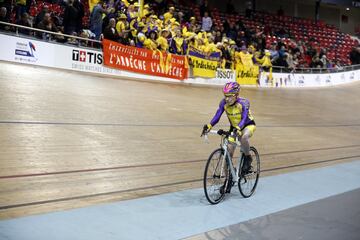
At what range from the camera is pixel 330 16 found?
37344 mm

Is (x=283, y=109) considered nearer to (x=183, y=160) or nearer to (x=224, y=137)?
(x=183, y=160)

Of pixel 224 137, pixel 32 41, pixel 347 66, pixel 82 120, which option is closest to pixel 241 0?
pixel 347 66

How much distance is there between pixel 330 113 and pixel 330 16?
2450 cm

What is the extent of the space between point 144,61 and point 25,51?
13.0ft

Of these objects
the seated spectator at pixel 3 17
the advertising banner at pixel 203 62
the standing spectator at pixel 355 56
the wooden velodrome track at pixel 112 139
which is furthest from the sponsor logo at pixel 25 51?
the standing spectator at pixel 355 56

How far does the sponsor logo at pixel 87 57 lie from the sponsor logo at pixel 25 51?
1182 millimetres

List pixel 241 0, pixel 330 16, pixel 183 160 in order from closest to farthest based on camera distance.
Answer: pixel 183 160 < pixel 241 0 < pixel 330 16

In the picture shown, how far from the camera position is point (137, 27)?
14234 mm

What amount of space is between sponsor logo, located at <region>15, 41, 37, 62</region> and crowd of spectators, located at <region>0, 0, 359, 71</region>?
0.44 metres

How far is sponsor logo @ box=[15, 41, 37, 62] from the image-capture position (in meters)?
11.6

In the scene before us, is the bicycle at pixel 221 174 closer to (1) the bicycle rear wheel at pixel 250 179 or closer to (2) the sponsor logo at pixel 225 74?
(1) the bicycle rear wheel at pixel 250 179

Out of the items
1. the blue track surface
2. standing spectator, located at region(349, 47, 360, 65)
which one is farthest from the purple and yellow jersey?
standing spectator, located at region(349, 47, 360, 65)

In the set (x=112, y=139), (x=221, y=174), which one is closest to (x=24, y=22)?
(x=112, y=139)

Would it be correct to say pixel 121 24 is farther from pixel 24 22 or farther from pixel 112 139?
pixel 112 139
